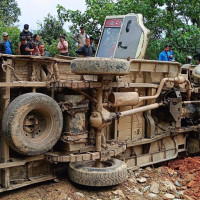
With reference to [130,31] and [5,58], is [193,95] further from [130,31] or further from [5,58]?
[5,58]

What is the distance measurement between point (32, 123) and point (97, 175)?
1.34 metres

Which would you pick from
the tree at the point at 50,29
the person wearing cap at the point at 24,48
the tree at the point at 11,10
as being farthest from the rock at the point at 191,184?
the tree at the point at 11,10

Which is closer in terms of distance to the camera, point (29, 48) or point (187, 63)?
point (29, 48)

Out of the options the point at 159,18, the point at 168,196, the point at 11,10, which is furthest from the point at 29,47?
the point at 11,10

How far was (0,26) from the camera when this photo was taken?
1983 cm

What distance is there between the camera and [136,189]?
21.0 feet

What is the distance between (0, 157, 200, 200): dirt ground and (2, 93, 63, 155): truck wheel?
0.70m

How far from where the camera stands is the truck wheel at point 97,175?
593 cm

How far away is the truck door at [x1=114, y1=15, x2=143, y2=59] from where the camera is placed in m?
8.10

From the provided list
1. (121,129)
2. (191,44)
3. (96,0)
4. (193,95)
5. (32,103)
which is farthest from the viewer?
(96,0)

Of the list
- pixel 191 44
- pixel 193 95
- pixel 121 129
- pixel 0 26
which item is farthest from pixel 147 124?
pixel 0 26

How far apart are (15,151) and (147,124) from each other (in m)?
3.14

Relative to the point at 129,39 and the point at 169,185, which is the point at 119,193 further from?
the point at 129,39

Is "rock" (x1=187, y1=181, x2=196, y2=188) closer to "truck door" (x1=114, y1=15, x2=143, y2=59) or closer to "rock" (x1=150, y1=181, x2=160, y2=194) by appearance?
"rock" (x1=150, y1=181, x2=160, y2=194)
